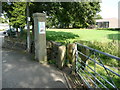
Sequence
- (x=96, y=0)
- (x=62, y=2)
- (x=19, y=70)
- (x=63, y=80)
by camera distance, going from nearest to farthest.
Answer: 1. (x=63, y=80)
2. (x=19, y=70)
3. (x=62, y=2)
4. (x=96, y=0)

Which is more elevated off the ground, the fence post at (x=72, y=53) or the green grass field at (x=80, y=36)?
the green grass field at (x=80, y=36)

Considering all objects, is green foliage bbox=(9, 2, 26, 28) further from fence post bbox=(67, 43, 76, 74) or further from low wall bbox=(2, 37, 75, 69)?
fence post bbox=(67, 43, 76, 74)

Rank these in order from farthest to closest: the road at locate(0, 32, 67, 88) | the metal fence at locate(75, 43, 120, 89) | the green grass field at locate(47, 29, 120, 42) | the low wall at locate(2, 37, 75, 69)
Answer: the green grass field at locate(47, 29, 120, 42)
the low wall at locate(2, 37, 75, 69)
the road at locate(0, 32, 67, 88)
the metal fence at locate(75, 43, 120, 89)

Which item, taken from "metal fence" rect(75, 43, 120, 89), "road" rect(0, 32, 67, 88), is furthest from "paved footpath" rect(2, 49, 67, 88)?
"metal fence" rect(75, 43, 120, 89)

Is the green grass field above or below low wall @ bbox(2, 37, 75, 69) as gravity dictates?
above

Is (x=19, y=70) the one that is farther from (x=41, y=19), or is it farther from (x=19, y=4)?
(x=19, y=4)

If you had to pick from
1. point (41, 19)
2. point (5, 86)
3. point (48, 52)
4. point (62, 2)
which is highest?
point (62, 2)

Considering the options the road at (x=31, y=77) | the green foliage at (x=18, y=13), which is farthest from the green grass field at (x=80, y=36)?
the road at (x=31, y=77)

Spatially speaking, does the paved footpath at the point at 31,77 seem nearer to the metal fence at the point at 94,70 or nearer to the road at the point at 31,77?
the road at the point at 31,77

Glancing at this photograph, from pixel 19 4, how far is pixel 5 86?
19.6ft

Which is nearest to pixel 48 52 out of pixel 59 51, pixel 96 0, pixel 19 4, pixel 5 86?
pixel 59 51

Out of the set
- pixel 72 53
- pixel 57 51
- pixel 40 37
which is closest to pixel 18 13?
pixel 40 37

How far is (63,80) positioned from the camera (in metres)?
4.07

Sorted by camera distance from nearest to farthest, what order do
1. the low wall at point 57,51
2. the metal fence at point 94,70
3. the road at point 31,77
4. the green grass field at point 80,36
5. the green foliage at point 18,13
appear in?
1. the metal fence at point 94,70
2. the road at point 31,77
3. the low wall at point 57,51
4. the green foliage at point 18,13
5. the green grass field at point 80,36
